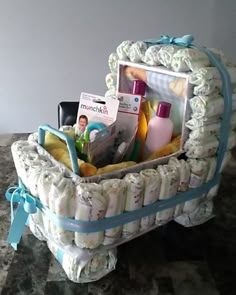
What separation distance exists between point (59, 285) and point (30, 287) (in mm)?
44

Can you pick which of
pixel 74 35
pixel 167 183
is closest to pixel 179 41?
pixel 167 183

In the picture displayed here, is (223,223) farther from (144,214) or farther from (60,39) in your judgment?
(60,39)

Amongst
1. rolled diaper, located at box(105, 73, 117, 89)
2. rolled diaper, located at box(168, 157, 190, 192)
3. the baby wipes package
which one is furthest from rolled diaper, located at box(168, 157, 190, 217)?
rolled diaper, located at box(105, 73, 117, 89)

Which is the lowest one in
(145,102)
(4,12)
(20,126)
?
(20,126)

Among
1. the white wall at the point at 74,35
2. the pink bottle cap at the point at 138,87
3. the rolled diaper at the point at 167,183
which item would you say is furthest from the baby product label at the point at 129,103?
the white wall at the point at 74,35

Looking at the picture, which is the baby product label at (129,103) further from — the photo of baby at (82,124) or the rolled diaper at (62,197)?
the rolled diaper at (62,197)

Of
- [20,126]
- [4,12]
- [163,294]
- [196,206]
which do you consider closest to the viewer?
[163,294]

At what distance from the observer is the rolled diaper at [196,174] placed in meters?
0.58

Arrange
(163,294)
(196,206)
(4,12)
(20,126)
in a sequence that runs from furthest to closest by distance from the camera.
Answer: (20,126) < (4,12) < (196,206) < (163,294)

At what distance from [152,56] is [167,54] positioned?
3 centimetres

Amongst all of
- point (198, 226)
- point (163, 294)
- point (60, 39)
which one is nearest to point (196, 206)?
point (198, 226)

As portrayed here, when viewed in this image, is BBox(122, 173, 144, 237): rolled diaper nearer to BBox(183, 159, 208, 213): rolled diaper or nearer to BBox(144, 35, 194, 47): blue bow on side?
BBox(183, 159, 208, 213): rolled diaper

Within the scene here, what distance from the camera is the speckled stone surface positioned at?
1.71 ft

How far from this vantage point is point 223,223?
677 millimetres
